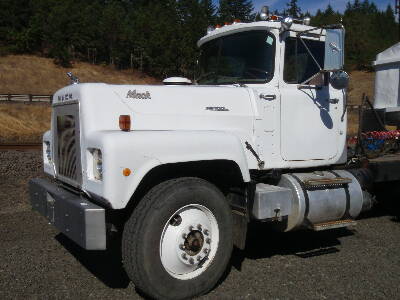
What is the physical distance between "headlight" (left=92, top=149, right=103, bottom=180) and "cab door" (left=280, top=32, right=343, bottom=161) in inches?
81.8

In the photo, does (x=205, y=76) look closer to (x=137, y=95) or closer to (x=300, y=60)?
(x=300, y=60)

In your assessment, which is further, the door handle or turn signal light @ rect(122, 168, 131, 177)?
the door handle

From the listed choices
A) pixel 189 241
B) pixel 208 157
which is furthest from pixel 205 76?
pixel 189 241

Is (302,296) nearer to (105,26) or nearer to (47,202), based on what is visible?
(47,202)

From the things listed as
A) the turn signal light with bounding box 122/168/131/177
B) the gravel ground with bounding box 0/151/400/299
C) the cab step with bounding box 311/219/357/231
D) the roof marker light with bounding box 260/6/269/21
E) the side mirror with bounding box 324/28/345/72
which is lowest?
the gravel ground with bounding box 0/151/400/299

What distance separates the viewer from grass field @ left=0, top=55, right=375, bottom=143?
23.5 metres

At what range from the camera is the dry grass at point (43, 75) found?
1791 inches

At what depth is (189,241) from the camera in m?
4.02

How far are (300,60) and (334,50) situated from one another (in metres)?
0.38

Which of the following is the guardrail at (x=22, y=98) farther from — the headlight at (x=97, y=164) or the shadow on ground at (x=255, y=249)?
the headlight at (x=97, y=164)

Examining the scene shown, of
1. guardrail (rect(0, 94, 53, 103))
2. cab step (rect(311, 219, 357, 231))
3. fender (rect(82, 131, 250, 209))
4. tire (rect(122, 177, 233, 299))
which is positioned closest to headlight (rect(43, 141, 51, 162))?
fender (rect(82, 131, 250, 209))

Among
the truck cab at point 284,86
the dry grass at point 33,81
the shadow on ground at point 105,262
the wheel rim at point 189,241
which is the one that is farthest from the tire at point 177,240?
the dry grass at point 33,81

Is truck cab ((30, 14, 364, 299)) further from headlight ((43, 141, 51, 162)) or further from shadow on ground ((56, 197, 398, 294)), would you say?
shadow on ground ((56, 197, 398, 294))

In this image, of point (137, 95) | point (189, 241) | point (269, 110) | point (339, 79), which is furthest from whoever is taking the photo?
point (269, 110)
